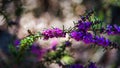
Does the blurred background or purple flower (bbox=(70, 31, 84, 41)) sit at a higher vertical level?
purple flower (bbox=(70, 31, 84, 41))

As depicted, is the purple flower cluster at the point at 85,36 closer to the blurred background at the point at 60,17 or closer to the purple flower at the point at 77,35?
the purple flower at the point at 77,35

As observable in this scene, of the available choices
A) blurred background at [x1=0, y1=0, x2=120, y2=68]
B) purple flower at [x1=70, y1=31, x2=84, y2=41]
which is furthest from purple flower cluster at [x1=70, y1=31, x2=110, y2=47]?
blurred background at [x1=0, y1=0, x2=120, y2=68]

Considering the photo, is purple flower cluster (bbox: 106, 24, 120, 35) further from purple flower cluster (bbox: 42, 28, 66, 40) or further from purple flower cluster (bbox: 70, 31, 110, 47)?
purple flower cluster (bbox: 42, 28, 66, 40)

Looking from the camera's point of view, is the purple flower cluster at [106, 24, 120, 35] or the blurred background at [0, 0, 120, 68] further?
the blurred background at [0, 0, 120, 68]

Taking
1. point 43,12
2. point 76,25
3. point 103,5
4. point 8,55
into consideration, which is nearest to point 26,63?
point 8,55

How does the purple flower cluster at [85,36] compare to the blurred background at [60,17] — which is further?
the blurred background at [60,17]

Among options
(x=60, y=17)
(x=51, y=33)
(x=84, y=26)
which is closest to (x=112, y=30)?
(x=84, y=26)

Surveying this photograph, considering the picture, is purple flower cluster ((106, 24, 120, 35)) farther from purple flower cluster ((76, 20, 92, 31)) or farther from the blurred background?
the blurred background

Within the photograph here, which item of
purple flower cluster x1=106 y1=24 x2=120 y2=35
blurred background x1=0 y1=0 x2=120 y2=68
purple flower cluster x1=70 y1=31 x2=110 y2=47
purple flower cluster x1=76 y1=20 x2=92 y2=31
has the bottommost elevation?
blurred background x1=0 y1=0 x2=120 y2=68

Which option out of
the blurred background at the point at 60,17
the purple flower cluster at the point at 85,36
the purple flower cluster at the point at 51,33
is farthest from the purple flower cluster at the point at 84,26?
the blurred background at the point at 60,17

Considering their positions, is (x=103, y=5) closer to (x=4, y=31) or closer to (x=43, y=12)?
(x=43, y=12)

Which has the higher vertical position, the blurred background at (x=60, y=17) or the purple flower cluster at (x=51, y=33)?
the purple flower cluster at (x=51, y=33)
